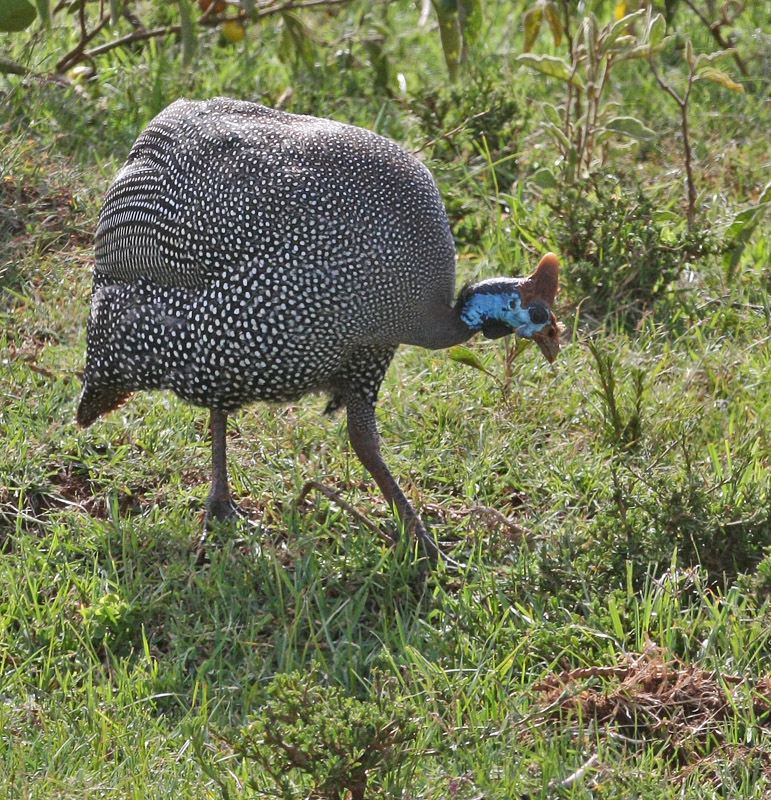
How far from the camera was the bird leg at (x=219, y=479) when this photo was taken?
3.77 m

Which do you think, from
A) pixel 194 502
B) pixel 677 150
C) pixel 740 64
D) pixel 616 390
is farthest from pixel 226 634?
pixel 740 64

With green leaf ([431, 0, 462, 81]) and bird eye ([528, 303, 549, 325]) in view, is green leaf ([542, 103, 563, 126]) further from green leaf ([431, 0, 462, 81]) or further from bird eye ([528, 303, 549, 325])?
bird eye ([528, 303, 549, 325])

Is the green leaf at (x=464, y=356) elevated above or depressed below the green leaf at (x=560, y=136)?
below

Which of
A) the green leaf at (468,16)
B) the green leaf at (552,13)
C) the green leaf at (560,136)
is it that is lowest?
the green leaf at (560,136)

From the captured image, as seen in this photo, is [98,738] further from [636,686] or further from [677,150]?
[677,150]

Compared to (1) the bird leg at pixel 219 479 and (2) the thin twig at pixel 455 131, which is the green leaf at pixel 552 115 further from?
(1) the bird leg at pixel 219 479

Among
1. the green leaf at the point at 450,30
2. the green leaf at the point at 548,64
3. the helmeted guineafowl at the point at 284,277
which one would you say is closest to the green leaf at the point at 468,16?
the green leaf at the point at 450,30

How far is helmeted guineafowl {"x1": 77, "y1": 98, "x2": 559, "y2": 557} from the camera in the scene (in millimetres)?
3348

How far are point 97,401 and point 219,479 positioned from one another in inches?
18.4

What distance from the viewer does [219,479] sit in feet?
12.4

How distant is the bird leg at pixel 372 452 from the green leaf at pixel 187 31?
1.40m

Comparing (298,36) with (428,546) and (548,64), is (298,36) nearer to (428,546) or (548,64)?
(548,64)

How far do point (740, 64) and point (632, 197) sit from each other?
67.5 inches

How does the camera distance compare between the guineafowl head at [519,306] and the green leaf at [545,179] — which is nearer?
the guineafowl head at [519,306]
